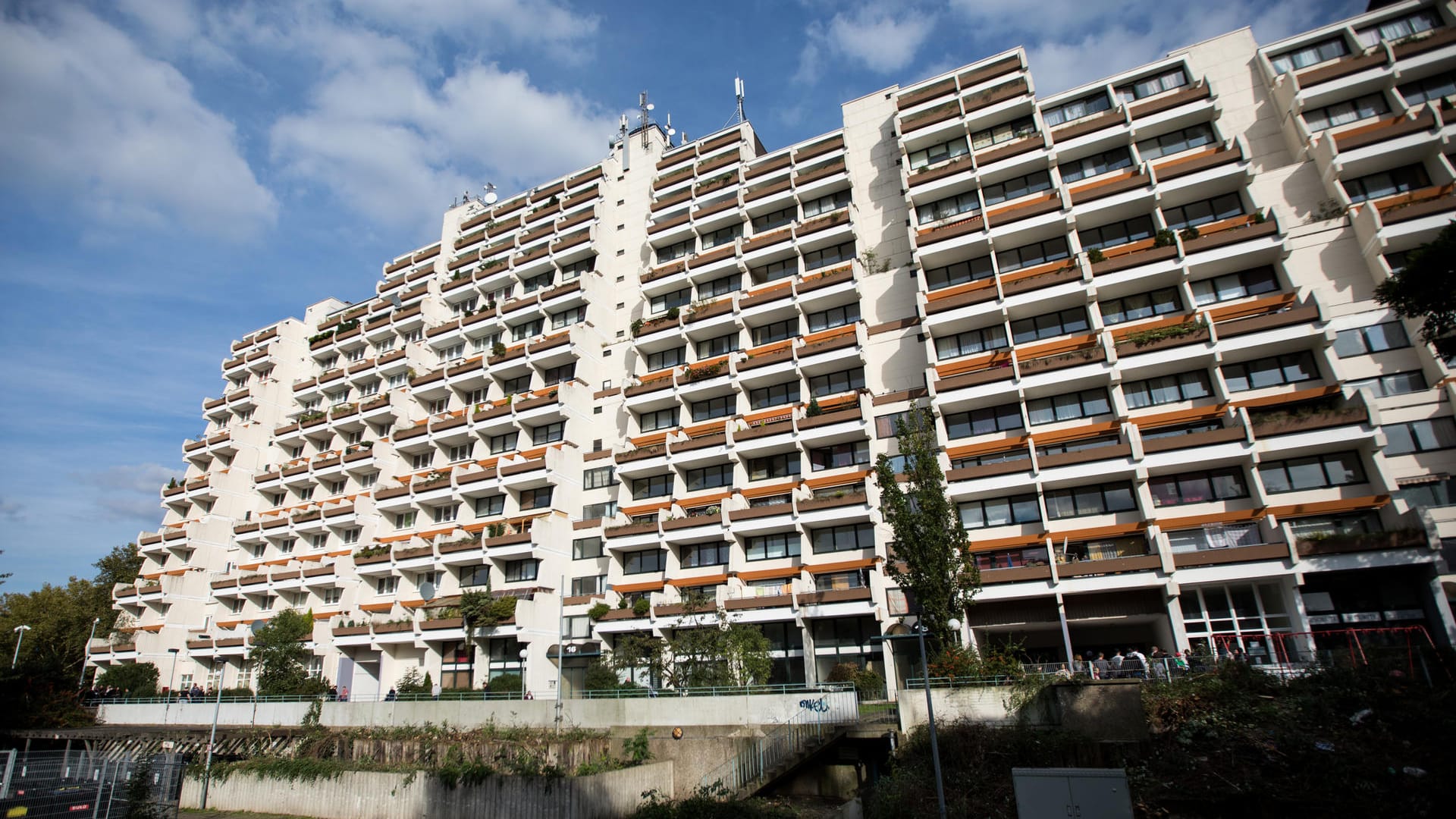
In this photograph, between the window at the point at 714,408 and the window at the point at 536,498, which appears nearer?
the window at the point at 714,408

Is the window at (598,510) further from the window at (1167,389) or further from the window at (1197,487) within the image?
the window at (1197,487)

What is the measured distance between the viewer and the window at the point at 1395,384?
33.8m

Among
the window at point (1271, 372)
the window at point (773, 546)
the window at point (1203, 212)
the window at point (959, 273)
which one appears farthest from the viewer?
the window at point (959, 273)

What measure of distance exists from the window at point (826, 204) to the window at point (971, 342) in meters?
14.2

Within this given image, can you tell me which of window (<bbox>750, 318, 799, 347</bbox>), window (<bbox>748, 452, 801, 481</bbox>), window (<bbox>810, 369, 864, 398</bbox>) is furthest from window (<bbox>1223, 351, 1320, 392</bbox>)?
window (<bbox>750, 318, 799, 347</bbox>)

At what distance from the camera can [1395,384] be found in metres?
34.2

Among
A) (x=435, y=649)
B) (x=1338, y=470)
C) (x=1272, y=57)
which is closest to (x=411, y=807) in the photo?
(x=435, y=649)

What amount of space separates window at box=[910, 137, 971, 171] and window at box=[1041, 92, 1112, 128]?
16.5 feet

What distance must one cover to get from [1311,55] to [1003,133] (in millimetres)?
15914

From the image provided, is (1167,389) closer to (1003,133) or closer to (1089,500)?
(1089,500)

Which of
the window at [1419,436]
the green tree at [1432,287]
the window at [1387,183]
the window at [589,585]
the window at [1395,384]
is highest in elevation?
the window at [1387,183]

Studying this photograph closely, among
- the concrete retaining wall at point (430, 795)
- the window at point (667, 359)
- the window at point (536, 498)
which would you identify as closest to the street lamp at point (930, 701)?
the concrete retaining wall at point (430, 795)

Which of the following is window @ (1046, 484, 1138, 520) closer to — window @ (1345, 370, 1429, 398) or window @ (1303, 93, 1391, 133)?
window @ (1345, 370, 1429, 398)

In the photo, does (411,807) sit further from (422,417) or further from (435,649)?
(422,417)
